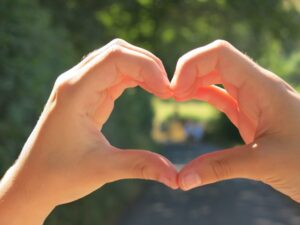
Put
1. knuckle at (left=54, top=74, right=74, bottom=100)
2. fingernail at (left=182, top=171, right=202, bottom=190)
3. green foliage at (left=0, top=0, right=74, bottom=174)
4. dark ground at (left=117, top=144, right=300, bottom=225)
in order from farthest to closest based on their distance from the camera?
dark ground at (left=117, top=144, right=300, bottom=225), green foliage at (left=0, top=0, right=74, bottom=174), knuckle at (left=54, top=74, right=74, bottom=100), fingernail at (left=182, top=171, right=202, bottom=190)

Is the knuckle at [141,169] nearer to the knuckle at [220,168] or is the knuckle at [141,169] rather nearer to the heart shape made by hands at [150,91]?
the heart shape made by hands at [150,91]

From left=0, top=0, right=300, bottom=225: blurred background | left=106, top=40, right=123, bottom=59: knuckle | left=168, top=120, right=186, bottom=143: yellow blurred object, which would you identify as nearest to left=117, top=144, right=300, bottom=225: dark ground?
left=0, top=0, right=300, bottom=225: blurred background

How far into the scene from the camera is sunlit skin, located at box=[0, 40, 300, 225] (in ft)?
5.33

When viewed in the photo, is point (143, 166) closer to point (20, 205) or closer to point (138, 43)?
point (20, 205)

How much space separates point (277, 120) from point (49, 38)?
3.78 meters

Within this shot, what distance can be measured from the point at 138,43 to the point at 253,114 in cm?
1061

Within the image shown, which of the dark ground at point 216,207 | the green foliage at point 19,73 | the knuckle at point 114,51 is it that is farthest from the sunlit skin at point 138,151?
the dark ground at point 216,207

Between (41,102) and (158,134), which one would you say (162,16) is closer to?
(41,102)

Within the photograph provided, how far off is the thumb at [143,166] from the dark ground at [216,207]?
20.0 ft

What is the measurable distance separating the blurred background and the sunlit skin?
2455 mm

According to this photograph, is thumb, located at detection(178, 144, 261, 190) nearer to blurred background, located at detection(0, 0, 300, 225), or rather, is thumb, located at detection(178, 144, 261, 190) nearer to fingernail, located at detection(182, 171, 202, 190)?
fingernail, located at detection(182, 171, 202, 190)

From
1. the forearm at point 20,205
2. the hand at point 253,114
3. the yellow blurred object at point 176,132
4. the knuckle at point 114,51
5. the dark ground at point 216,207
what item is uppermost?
the knuckle at point 114,51

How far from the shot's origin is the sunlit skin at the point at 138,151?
5.33ft

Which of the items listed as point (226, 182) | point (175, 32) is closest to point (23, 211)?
point (226, 182)
